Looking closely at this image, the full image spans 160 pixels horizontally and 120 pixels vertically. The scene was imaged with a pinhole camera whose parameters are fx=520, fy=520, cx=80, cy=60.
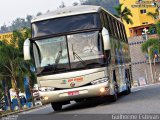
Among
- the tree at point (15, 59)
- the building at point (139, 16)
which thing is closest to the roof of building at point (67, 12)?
the tree at point (15, 59)

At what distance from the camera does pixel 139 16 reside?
8994cm

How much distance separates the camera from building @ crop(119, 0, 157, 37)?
293ft

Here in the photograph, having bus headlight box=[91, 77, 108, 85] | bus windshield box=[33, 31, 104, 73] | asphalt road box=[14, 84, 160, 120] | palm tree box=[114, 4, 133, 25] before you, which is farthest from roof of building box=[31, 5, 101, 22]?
palm tree box=[114, 4, 133, 25]

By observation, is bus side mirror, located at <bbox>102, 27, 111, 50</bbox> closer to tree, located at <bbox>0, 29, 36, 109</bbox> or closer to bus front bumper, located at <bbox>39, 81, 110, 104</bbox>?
bus front bumper, located at <bbox>39, 81, 110, 104</bbox>

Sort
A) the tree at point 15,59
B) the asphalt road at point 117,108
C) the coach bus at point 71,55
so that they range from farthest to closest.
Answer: the tree at point 15,59 → the coach bus at point 71,55 → the asphalt road at point 117,108

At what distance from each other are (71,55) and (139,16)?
73.1m

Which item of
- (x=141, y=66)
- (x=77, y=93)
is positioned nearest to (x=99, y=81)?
(x=77, y=93)

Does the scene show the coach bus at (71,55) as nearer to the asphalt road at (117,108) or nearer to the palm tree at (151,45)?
the asphalt road at (117,108)

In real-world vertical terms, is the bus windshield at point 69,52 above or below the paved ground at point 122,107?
above

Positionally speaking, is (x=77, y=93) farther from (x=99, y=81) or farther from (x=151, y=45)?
(x=151, y=45)

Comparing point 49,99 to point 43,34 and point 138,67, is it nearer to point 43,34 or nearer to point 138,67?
point 43,34

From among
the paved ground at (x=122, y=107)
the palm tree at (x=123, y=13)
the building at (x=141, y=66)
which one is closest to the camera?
the paved ground at (x=122, y=107)

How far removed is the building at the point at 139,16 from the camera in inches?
3521

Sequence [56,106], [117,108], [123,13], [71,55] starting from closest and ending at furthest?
[117,108]
[71,55]
[56,106]
[123,13]
